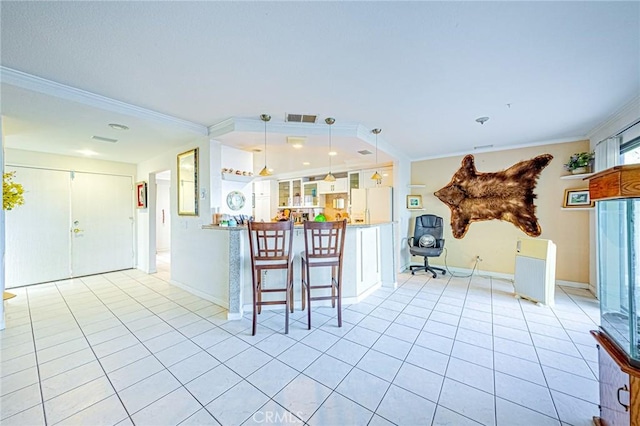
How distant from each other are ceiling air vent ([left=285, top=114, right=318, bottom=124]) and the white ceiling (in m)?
0.11

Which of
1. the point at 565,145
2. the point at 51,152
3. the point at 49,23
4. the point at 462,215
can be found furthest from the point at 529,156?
the point at 51,152

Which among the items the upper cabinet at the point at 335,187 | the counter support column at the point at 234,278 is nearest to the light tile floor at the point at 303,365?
the counter support column at the point at 234,278

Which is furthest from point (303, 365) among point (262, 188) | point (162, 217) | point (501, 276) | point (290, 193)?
point (162, 217)

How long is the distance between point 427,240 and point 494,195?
4.80 ft

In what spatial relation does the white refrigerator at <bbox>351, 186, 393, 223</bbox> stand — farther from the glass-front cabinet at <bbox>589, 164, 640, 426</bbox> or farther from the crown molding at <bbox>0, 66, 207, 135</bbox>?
the crown molding at <bbox>0, 66, 207, 135</bbox>

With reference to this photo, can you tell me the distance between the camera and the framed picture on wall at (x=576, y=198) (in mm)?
3660

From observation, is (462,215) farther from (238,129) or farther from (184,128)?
(184,128)

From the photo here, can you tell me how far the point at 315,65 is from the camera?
75.4 inches

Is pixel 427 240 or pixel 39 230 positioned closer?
pixel 39 230

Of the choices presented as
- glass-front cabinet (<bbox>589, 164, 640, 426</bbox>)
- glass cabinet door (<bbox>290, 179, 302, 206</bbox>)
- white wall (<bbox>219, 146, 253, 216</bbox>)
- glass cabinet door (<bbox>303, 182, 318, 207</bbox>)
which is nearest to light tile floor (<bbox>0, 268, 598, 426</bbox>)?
glass-front cabinet (<bbox>589, 164, 640, 426</bbox>)

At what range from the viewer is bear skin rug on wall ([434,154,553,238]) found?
414 centimetres

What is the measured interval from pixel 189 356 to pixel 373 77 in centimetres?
292

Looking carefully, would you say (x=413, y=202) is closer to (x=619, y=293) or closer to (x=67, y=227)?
(x=619, y=293)

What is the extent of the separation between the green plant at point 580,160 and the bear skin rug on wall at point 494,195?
0.30m
